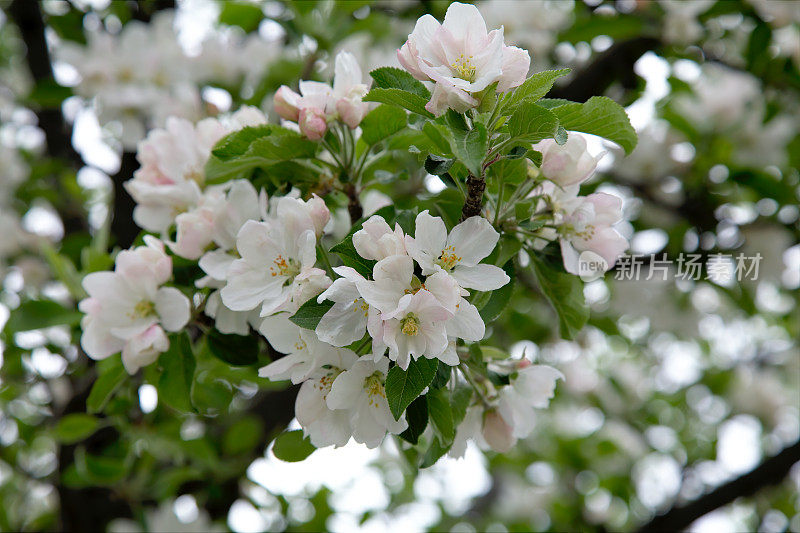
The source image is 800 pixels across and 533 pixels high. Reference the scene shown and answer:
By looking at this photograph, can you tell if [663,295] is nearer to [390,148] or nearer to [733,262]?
[733,262]

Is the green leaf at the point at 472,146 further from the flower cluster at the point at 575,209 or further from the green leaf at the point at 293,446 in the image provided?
the green leaf at the point at 293,446

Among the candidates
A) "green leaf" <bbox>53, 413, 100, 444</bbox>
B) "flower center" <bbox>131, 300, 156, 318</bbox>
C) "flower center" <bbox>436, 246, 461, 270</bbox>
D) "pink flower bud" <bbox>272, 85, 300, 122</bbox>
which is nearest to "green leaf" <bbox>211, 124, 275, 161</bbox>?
"pink flower bud" <bbox>272, 85, 300, 122</bbox>

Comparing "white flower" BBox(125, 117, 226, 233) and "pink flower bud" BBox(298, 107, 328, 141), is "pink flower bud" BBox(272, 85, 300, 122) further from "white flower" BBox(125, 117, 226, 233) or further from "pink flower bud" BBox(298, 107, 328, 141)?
"white flower" BBox(125, 117, 226, 233)

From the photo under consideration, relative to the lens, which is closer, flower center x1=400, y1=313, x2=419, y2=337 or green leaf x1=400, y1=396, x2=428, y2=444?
flower center x1=400, y1=313, x2=419, y2=337

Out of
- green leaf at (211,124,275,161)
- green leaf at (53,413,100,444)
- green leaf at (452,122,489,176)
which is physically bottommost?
green leaf at (53,413,100,444)

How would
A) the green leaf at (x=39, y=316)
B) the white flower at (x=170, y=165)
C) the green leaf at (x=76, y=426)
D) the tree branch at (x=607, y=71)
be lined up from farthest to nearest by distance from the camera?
1. the tree branch at (x=607, y=71)
2. the green leaf at (x=76, y=426)
3. the green leaf at (x=39, y=316)
4. the white flower at (x=170, y=165)

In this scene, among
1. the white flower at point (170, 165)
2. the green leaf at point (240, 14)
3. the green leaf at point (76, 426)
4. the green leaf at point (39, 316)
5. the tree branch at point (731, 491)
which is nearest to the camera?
the white flower at point (170, 165)

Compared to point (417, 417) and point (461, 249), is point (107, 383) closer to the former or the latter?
point (417, 417)

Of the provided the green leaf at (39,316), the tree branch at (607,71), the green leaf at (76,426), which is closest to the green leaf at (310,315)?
the green leaf at (39,316)
